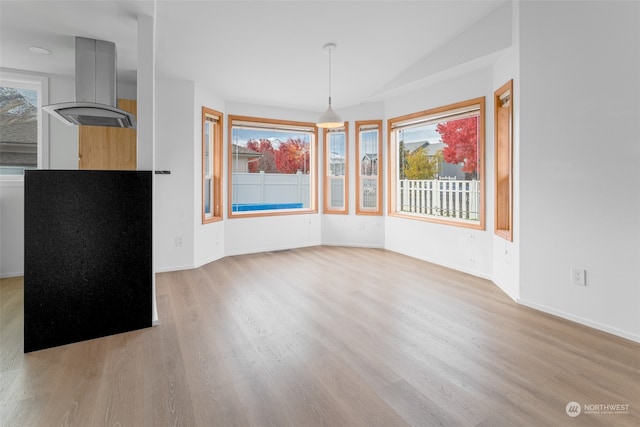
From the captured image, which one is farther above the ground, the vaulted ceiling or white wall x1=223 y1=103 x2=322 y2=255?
the vaulted ceiling

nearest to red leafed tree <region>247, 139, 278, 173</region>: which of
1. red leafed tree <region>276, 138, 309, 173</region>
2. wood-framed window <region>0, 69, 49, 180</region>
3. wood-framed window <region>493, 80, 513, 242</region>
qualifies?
red leafed tree <region>276, 138, 309, 173</region>

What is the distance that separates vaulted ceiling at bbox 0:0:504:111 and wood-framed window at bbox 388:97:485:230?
2.61ft

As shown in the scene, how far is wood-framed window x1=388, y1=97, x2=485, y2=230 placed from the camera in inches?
173

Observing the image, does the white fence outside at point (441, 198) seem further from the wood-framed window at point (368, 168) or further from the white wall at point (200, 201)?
the white wall at point (200, 201)

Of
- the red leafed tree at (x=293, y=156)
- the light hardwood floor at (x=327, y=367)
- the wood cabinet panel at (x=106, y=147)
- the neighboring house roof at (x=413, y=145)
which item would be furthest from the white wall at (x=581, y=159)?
the wood cabinet panel at (x=106, y=147)

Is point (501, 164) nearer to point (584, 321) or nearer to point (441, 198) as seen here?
point (441, 198)

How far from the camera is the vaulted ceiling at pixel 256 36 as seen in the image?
9.43 ft

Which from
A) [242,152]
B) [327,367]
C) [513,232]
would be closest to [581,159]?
[513,232]

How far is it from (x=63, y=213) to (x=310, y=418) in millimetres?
2307

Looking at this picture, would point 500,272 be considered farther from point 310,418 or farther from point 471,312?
point 310,418
